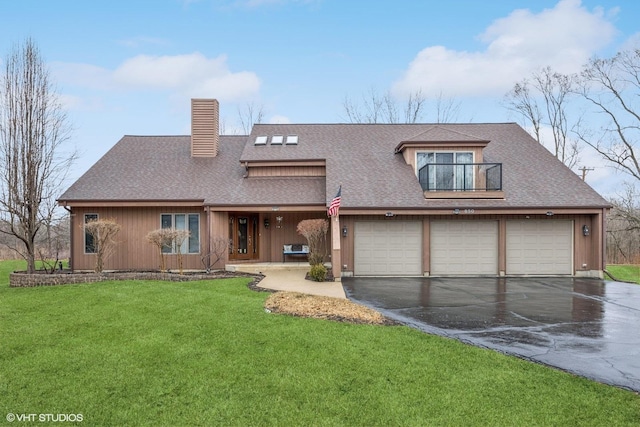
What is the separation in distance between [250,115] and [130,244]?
59.8 feet

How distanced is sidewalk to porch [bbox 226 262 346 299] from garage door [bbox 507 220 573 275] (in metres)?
6.52

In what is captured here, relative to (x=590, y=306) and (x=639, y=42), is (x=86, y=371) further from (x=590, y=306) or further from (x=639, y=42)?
(x=639, y=42)

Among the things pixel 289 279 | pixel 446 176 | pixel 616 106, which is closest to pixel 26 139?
pixel 289 279

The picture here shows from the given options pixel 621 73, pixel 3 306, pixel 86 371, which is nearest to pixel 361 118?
pixel 621 73

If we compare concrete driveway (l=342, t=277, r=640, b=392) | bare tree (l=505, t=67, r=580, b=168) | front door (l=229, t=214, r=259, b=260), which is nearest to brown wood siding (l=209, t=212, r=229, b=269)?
front door (l=229, t=214, r=259, b=260)

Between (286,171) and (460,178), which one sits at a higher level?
(286,171)

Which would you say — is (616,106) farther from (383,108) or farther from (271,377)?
(271,377)

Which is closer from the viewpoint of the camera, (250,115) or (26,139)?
(26,139)

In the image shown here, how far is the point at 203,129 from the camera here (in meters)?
17.4

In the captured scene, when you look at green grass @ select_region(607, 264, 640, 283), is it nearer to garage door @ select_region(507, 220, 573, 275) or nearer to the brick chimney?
garage door @ select_region(507, 220, 573, 275)

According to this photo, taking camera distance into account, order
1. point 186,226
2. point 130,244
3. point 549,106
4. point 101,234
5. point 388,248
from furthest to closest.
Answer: point 549,106 < point 186,226 < point 130,244 < point 388,248 < point 101,234

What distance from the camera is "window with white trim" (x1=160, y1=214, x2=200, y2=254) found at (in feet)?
48.4

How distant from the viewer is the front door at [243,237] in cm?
1526

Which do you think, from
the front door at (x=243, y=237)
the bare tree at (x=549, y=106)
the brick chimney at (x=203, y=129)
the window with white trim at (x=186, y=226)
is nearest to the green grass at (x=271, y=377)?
the window with white trim at (x=186, y=226)
